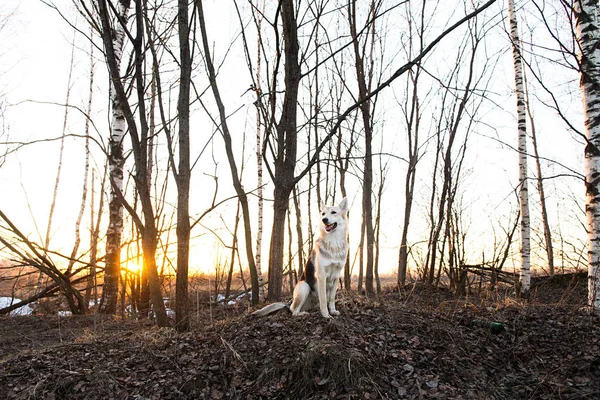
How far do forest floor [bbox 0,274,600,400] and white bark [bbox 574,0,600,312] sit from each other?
2.53 ft

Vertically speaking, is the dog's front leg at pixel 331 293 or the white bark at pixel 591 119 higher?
the white bark at pixel 591 119

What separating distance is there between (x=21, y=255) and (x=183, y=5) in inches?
246

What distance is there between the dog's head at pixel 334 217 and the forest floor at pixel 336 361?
4.04ft

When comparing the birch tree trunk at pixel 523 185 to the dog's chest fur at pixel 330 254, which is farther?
the birch tree trunk at pixel 523 185

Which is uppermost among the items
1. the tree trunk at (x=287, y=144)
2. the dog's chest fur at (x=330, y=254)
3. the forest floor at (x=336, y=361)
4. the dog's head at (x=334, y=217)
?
the tree trunk at (x=287, y=144)

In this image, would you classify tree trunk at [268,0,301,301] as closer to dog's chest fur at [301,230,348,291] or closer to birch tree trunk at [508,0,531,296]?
dog's chest fur at [301,230,348,291]

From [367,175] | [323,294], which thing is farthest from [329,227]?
[367,175]

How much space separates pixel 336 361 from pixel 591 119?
5481 mm

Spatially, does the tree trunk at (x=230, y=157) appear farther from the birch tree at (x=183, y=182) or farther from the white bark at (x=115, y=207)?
the white bark at (x=115, y=207)

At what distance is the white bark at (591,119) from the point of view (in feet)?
19.7

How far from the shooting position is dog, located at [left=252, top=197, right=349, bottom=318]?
5.43 metres

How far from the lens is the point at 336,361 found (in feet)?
13.7

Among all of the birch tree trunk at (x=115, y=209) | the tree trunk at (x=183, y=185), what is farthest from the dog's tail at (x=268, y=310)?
the birch tree trunk at (x=115, y=209)

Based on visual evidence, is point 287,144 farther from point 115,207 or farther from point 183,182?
point 115,207
